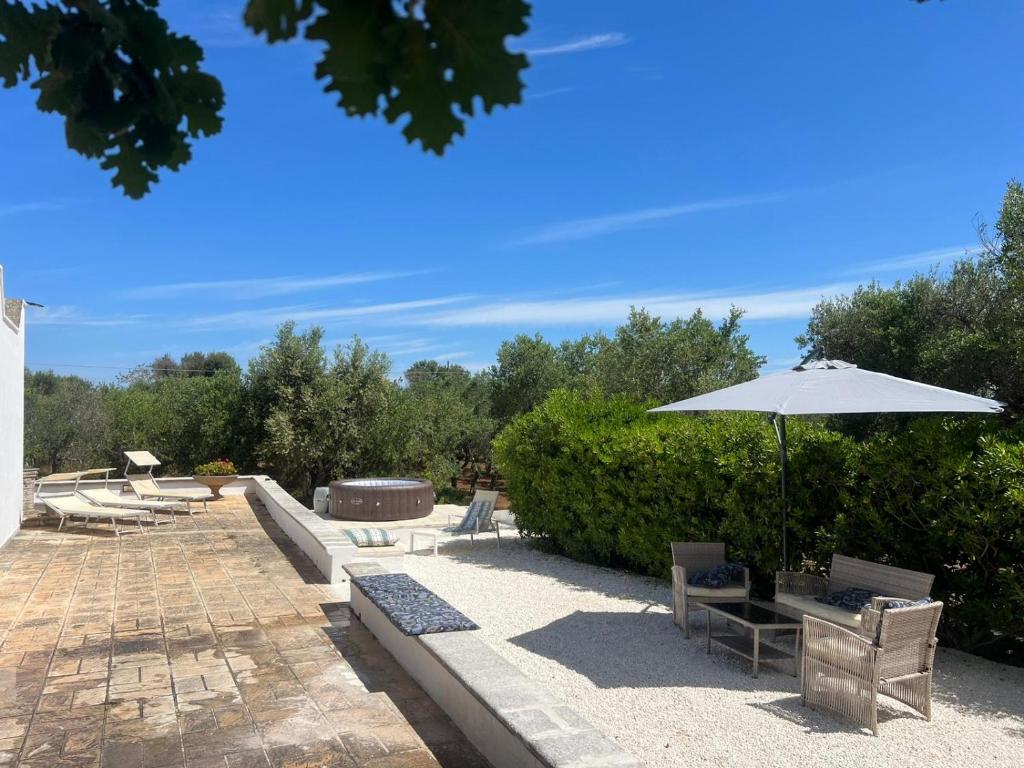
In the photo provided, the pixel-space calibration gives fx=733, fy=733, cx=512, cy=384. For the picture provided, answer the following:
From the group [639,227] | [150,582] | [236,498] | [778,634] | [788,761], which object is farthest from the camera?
[639,227]

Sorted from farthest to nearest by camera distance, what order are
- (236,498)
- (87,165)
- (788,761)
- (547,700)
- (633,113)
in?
(236,498) < (633,113) < (788,761) < (547,700) < (87,165)

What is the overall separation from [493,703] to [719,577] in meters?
3.57

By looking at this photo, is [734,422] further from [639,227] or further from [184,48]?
[639,227]

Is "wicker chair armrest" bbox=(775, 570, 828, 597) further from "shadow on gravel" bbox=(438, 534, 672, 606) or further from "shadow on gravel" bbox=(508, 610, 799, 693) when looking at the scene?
"shadow on gravel" bbox=(438, 534, 672, 606)

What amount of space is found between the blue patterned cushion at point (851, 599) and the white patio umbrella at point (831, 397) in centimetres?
101

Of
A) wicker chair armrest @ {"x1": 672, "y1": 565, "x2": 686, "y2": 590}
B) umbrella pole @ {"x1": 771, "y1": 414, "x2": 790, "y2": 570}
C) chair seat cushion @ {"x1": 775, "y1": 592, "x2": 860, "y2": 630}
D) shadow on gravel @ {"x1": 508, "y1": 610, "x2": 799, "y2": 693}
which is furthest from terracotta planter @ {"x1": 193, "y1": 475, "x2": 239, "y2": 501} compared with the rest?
chair seat cushion @ {"x1": 775, "y1": 592, "x2": 860, "y2": 630}

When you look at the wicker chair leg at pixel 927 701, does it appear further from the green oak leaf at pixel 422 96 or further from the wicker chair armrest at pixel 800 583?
the green oak leaf at pixel 422 96

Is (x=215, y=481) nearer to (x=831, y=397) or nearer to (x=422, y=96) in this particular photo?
(x=831, y=397)

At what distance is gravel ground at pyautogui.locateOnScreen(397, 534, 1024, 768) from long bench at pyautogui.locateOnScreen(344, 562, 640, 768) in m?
0.91

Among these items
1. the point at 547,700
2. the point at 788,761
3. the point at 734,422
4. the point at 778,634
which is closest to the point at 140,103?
the point at 547,700

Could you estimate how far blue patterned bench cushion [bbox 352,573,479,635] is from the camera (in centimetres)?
523

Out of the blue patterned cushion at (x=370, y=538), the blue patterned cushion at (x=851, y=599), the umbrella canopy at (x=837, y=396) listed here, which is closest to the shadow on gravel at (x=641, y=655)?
the blue patterned cushion at (x=851, y=599)

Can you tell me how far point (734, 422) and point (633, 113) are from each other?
9108 mm

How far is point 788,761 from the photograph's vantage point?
4.22m
